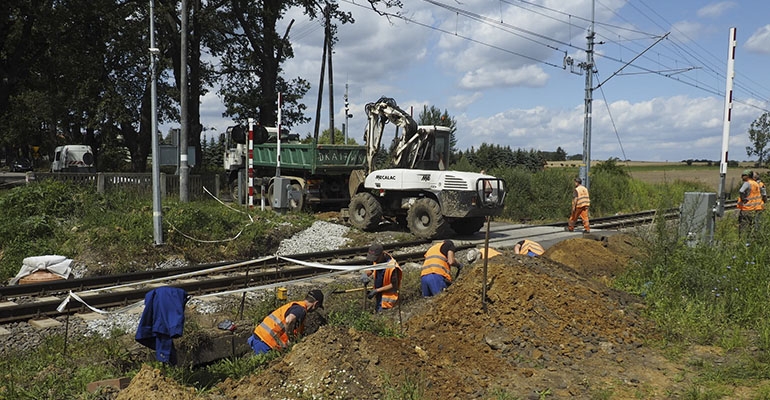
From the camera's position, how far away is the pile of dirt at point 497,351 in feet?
17.5

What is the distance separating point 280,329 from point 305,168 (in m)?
12.3

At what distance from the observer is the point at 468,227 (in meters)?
17.1

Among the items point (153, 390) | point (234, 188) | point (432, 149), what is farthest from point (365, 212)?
point (153, 390)

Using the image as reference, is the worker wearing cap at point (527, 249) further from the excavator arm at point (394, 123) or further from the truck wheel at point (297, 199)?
the truck wheel at point (297, 199)

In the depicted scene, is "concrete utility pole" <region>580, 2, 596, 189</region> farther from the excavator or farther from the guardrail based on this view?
the guardrail

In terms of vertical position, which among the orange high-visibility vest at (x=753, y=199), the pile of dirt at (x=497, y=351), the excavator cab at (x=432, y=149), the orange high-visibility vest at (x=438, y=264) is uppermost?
the excavator cab at (x=432, y=149)

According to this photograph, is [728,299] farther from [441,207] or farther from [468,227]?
[468,227]

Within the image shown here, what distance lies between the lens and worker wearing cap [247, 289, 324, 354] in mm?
6969

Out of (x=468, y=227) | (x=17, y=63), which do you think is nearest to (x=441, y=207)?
(x=468, y=227)

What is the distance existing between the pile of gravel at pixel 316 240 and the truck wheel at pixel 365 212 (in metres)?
0.39

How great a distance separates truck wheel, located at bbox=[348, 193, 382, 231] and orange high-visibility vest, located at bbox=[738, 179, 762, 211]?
347 inches

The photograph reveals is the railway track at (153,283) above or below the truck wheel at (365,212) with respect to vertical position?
below

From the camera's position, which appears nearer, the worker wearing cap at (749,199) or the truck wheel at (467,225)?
the worker wearing cap at (749,199)

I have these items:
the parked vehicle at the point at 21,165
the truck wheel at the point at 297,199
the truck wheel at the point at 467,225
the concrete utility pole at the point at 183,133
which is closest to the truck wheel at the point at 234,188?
the truck wheel at the point at 297,199
